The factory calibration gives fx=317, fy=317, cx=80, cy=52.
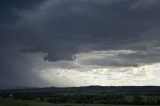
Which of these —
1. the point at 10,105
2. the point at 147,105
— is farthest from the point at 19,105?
the point at 147,105

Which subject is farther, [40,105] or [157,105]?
[157,105]

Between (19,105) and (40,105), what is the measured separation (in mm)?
10258

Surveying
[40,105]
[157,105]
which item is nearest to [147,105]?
[157,105]

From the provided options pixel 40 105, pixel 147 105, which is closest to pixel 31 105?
pixel 40 105

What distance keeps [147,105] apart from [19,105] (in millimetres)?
68576

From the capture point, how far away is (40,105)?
508ft

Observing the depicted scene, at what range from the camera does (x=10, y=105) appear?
482 feet

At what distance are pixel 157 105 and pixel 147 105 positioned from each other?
17.4 ft

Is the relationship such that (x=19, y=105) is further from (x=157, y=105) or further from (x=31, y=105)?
(x=157, y=105)

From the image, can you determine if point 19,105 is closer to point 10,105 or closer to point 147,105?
point 10,105

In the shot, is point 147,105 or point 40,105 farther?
point 147,105

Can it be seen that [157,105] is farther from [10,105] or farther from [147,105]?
[10,105]

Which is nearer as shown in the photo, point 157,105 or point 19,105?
point 19,105

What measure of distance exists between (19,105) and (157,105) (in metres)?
72.9
